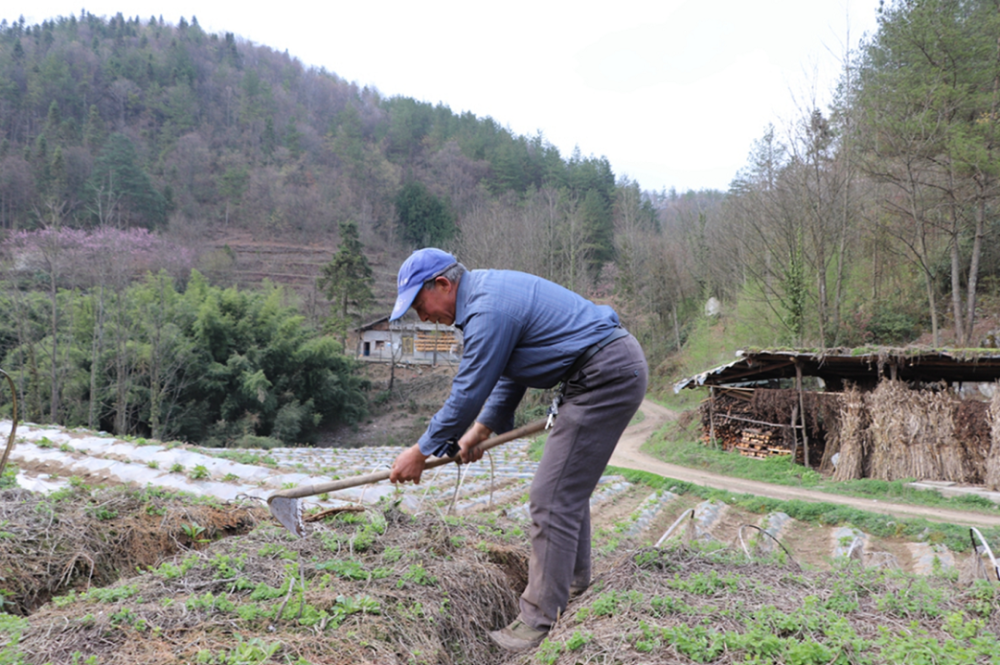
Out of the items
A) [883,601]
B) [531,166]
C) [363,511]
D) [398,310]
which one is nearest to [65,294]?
[363,511]

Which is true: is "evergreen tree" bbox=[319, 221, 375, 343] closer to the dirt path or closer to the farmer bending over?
the dirt path

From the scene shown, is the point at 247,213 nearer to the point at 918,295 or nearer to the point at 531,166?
the point at 531,166

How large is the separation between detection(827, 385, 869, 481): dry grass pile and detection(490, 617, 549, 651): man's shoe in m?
12.0

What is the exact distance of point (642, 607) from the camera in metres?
2.89

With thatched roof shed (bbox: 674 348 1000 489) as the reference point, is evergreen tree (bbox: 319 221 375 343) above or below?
above

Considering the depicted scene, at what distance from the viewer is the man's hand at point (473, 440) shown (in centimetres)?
343

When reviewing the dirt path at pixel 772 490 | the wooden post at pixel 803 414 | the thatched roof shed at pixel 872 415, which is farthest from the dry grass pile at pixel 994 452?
the wooden post at pixel 803 414

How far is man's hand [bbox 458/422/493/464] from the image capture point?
3426 mm

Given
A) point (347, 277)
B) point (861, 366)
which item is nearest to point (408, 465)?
point (861, 366)

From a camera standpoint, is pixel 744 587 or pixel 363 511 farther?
pixel 363 511

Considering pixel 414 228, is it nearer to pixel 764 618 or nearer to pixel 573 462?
pixel 573 462

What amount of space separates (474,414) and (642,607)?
1.23m

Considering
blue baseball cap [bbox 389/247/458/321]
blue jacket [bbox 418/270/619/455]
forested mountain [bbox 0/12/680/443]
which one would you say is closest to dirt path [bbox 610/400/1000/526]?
blue jacket [bbox 418/270/619/455]

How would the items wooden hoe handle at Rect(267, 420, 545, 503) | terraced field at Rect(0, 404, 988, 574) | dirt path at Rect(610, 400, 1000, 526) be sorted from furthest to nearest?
dirt path at Rect(610, 400, 1000, 526) < terraced field at Rect(0, 404, 988, 574) < wooden hoe handle at Rect(267, 420, 545, 503)
